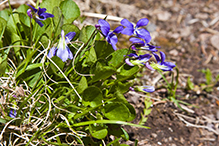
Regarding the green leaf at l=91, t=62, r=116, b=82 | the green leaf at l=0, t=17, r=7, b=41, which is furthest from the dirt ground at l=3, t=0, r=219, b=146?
the green leaf at l=0, t=17, r=7, b=41

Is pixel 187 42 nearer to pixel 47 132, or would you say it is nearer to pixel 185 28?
pixel 185 28

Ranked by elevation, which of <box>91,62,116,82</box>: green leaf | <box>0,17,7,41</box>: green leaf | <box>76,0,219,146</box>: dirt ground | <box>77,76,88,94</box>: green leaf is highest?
<box>0,17,7,41</box>: green leaf

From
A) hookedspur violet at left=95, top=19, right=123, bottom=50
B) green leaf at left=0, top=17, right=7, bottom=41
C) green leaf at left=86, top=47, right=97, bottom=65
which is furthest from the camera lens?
green leaf at left=0, top=17, right=7, bottom=41

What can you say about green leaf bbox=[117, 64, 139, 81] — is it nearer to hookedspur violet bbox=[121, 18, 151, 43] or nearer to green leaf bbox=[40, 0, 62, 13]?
hookedspur violet bbox=[121, 18, 151, 43]

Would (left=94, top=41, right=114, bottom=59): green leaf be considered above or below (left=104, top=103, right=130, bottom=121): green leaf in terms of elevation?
above

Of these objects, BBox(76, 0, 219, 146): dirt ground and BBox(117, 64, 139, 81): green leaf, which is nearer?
BBox(117, 64, 139, 81): green leaf

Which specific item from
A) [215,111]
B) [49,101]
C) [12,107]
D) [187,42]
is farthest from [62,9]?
[187,42]

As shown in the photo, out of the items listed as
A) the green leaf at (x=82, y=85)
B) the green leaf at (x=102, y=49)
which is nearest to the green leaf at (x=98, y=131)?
the green leaf at (x=82, y=85)

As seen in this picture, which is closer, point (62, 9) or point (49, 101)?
point (49, 101)
